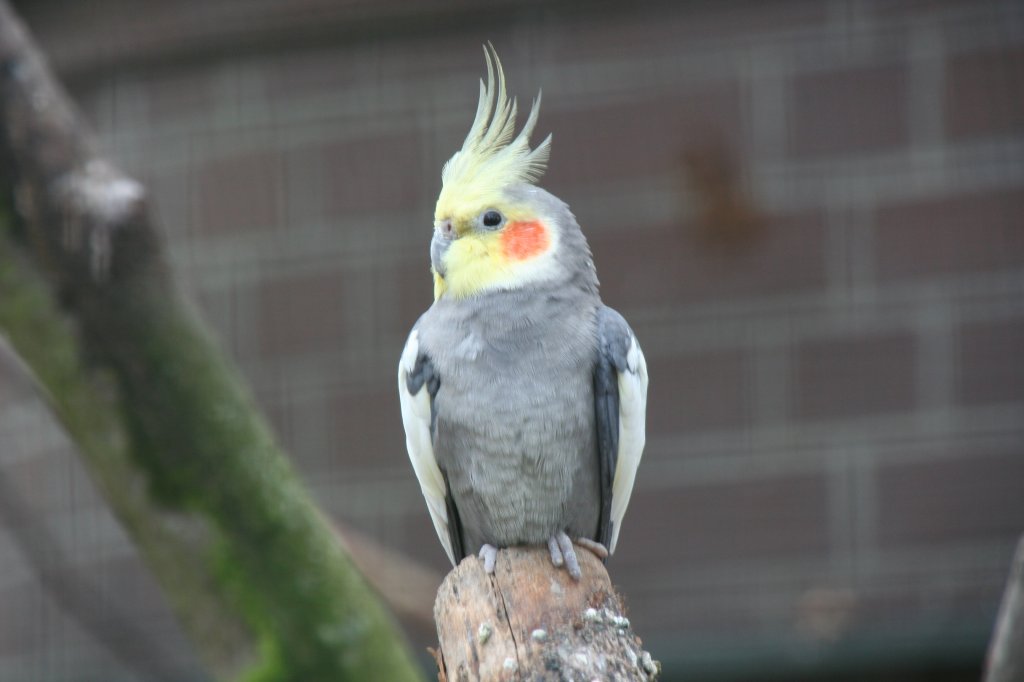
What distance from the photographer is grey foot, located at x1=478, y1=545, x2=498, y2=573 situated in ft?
7.79

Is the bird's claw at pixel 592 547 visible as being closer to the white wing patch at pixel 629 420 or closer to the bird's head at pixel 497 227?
the white wing patch at pixel 629 420

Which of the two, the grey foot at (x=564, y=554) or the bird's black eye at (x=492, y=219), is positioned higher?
the bird's black eye at (x=492, y=219)

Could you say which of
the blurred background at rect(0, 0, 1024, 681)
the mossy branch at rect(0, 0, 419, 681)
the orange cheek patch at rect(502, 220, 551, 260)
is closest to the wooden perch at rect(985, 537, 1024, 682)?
the orange cheek patch at rect(502, 220, 551, 260)

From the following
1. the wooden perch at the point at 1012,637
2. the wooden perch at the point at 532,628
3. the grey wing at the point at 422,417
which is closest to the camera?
the wooden perch at the point at 532,628

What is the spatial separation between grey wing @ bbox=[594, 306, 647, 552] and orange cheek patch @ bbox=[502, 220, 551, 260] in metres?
0.19

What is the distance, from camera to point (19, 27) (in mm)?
3250

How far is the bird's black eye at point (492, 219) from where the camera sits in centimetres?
274

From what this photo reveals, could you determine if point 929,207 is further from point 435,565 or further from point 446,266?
point 446,266

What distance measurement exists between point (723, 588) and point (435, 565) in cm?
114

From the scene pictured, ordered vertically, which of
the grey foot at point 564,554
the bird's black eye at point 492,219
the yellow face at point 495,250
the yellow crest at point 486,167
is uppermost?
the yellow crest at point 486,167

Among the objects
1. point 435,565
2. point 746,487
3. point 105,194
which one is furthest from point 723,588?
point 105,194

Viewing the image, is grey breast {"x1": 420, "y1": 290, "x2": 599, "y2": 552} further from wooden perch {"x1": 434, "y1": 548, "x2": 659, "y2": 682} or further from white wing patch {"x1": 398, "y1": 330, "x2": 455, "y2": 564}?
wooden perch {"x1": 434, "y1": 548, "x2": 659, "y2": 682}

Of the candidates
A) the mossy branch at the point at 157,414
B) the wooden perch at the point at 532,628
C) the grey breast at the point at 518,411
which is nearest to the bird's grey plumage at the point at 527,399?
the grey breast at the point at 518,411

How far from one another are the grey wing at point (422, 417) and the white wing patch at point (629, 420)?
373 millimetres
